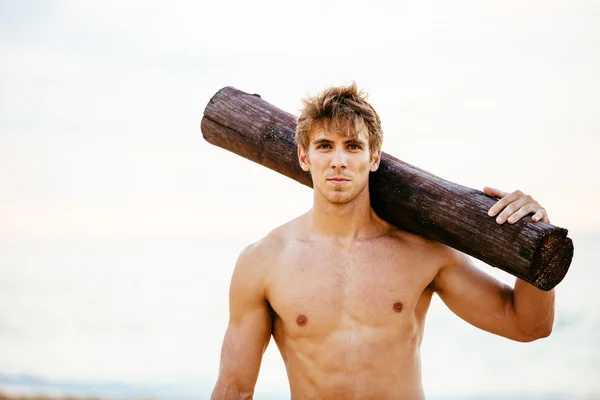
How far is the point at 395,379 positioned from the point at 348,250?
735mm

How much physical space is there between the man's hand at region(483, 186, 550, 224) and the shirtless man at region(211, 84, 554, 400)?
0.51m

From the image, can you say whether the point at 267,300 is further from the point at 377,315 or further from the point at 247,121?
the point at 247,121

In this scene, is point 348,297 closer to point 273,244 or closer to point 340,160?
point 273,244

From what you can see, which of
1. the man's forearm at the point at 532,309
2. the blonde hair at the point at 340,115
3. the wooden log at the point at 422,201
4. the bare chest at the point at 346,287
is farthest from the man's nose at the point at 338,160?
the man's forearm at the point at 532,309

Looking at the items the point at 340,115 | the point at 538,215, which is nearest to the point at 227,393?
the point at 340,115

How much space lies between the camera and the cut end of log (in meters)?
4.69

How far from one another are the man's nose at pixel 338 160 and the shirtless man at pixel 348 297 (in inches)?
4.4

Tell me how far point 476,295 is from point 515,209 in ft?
2.54

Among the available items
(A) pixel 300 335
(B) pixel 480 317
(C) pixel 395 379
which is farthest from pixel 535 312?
(A) pixel 300 335

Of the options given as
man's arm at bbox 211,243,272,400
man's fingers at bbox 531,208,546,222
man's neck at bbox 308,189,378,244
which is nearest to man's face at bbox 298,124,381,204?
man's neck at bbox 308,189,378,244

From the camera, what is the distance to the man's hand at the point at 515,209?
477cm

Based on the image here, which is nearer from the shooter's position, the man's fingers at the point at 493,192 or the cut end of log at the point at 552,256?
the cut end of log at the point at 552,256

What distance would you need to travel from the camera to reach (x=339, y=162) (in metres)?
5.04

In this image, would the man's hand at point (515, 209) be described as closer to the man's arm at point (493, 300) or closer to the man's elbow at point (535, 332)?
the man's arm at point (493, 300)
